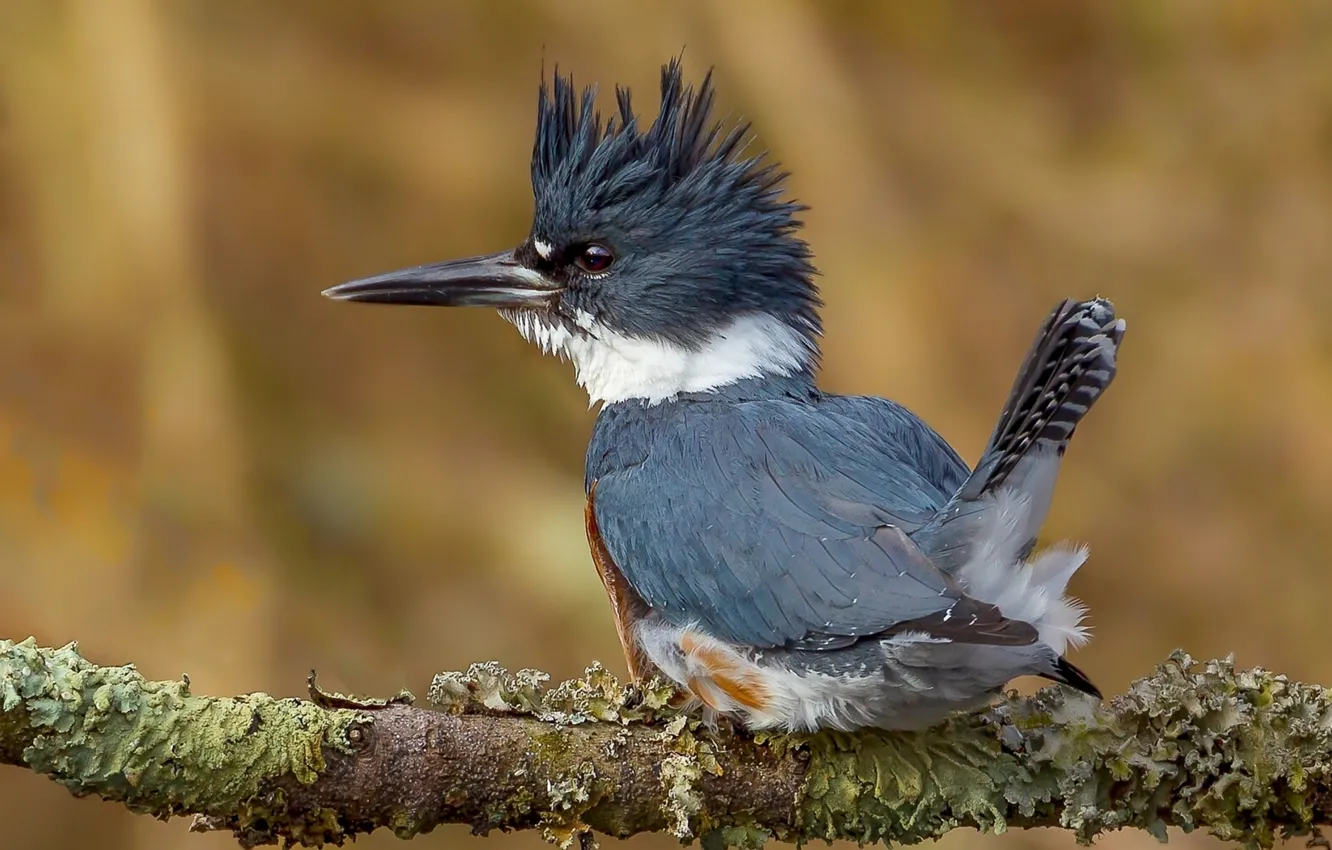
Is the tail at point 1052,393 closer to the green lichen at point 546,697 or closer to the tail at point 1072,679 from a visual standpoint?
the tail at point 1072,679

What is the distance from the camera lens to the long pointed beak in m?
2.63

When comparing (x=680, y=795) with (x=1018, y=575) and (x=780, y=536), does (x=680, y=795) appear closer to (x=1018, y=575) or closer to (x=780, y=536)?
(x=780, y=536)

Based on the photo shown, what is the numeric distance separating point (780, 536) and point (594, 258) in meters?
0.74

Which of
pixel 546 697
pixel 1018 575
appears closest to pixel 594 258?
pixel 546 697

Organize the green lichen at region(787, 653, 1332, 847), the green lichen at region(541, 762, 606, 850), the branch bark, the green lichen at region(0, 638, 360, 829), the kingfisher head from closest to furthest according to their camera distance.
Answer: the green lichen at region(0, 638, 360, 829) → the branch bark → the green lichen at region(541, 762, 606, 850) → the green lichen at region(787, 653, 1332, 847) → the kingfisher head

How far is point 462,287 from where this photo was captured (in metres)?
2.67

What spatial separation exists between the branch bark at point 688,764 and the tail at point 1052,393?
419 mm

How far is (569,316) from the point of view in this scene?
2.61m

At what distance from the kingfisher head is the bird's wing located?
192 millimetres

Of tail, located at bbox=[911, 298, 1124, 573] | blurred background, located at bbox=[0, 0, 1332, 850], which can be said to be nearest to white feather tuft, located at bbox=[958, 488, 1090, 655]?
tail, located at bbox=[911, 298, 1124, 573]

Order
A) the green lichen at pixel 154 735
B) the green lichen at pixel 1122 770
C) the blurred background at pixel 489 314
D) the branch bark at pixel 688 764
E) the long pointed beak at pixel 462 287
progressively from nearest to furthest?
the green lichen at pixel 154 735 < the branch bark at pixel 688 764 < the green lichen at pixel 1122 770 < the long pointed beak at pixel 462 287 < the blurred background at pixel 489 314

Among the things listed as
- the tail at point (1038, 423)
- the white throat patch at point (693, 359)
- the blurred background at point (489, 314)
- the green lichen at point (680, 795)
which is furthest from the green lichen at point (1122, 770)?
the blurred background at point (489, 314)

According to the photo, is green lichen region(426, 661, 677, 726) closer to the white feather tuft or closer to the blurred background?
the white feather tuft

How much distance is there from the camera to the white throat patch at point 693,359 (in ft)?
8.27
